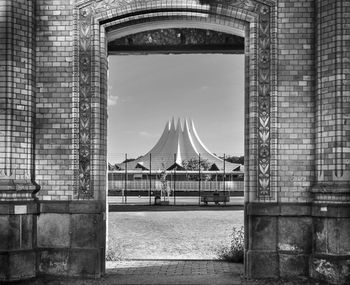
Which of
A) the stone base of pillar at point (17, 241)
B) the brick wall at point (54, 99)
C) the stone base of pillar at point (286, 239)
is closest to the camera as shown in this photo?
the stone base of pillar at point (17, 241)

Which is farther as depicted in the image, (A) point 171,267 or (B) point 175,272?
(A) point 171,267

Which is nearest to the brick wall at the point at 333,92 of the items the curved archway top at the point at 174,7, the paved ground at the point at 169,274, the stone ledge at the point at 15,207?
the curved archway top at the point at 174,7

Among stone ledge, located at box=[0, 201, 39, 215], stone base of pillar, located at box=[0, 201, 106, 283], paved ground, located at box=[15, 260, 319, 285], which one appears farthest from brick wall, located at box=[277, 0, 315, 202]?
stone ledge, located at box=[0, 201, 39, 215]

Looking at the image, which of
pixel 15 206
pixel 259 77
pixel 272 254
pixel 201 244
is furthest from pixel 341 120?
pixel 201 244

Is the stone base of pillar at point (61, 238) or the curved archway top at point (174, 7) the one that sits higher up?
the curved archway top at point (174, 7)

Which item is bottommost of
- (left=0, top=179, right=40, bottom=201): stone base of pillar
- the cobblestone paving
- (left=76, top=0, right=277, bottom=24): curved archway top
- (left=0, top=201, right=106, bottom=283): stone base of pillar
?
the cobblestone paving

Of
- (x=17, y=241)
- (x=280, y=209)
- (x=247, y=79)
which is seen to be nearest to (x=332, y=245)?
(x=280, y=209)

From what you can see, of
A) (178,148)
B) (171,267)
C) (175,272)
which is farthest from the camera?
(178,148)

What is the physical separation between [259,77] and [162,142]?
209ft

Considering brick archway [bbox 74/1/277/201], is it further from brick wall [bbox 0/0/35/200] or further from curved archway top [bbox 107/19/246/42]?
brick wall [bbox 0/0/35/200]

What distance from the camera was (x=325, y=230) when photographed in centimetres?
780

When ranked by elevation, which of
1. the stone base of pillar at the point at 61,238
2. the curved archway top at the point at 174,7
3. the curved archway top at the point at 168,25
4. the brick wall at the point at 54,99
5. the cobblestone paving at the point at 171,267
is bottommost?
the cobblestone paving at the point at 171,267

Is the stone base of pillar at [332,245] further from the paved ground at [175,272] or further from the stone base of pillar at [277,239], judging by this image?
the paved ground at [175,272]

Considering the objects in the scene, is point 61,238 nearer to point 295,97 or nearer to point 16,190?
point 16,190
